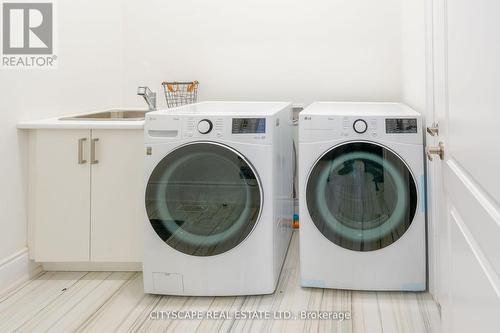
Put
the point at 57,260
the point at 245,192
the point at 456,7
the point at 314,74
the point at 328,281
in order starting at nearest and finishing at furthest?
the point at 456,7
the point at 245,192
the point at 328,281
the point at 57,260
the point at 314,74

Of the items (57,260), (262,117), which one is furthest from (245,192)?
(57,260)

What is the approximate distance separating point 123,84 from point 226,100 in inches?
30.1

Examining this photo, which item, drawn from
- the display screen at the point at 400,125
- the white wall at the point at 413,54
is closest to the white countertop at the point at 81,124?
the display screen at the point at 400,125

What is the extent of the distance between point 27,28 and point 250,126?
147cm

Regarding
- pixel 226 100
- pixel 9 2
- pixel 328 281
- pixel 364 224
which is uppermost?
pixel 9 2

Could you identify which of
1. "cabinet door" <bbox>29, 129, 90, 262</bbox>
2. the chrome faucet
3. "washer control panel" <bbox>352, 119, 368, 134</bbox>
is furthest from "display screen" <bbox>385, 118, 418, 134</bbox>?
"cabinet door" <bbox>29, 129, 90, 262</bbox>

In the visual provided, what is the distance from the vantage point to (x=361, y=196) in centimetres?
223

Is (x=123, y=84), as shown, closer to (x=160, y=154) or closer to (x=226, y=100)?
(x=226, y=100)

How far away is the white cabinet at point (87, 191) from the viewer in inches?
97.3

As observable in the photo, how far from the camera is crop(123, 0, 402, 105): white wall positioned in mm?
3225

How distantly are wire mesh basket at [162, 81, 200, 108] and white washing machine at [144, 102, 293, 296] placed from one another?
3.47 ft

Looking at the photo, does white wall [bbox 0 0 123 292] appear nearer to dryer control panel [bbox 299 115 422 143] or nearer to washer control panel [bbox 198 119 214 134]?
washer control panel [bbox 198 119 214 134]

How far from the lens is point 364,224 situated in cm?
223

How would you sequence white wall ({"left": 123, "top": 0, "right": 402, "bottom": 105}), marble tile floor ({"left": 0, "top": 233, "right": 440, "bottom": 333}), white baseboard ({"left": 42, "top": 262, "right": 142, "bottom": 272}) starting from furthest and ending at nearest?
white wall ({"left": 123, "top": 0, "right": 402, "bottom": 105}) → white baseboard ({"left": 42, "top": 262, "right": 142, "bottom": 272}) → marble tile floor ({"left": 0, "top": 233, "right": 440, "bottom": 333})
